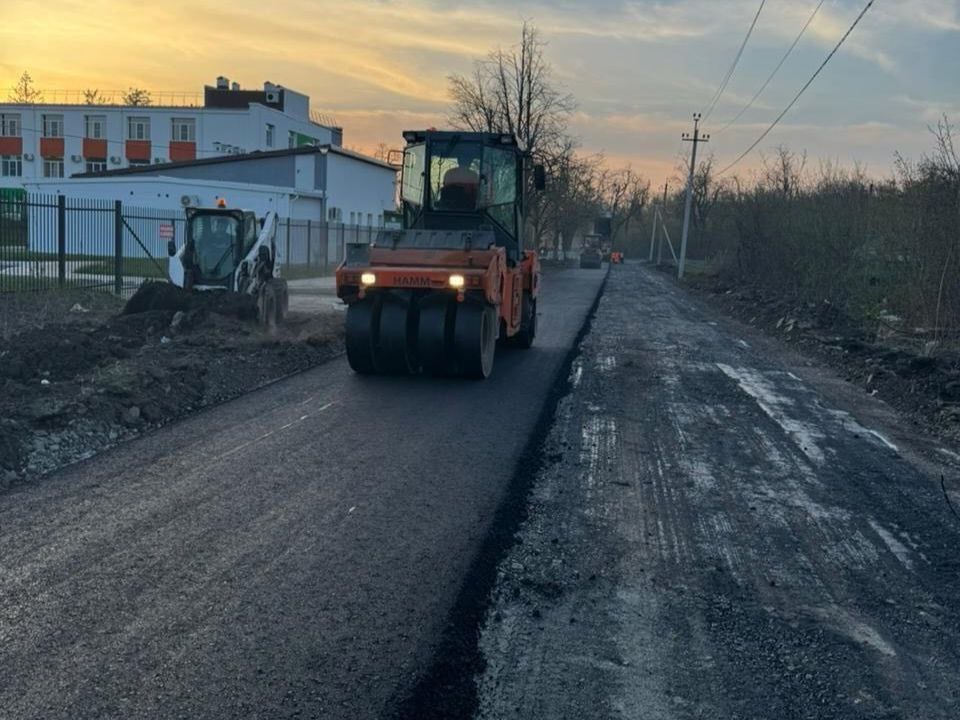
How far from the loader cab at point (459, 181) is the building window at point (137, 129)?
181 ft

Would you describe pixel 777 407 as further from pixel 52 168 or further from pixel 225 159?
pixel 52 168

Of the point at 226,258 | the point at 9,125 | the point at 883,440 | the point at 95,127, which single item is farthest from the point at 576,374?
the point at 9,125

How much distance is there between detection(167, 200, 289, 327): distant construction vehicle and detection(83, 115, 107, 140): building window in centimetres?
5215

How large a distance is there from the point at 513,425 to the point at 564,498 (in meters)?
2.50

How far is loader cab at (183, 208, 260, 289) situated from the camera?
16.6 m

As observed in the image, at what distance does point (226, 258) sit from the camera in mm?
→ 16906

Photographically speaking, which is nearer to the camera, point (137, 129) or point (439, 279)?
point (439, 279)

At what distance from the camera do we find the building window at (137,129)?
62.7m

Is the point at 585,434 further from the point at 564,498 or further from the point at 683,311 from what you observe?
the point at 683,311

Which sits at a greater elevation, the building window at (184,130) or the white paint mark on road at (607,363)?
the building window at (184,130)

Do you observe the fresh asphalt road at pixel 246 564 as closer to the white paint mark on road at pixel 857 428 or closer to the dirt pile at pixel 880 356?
the white paint mark on road at pixel 857 428

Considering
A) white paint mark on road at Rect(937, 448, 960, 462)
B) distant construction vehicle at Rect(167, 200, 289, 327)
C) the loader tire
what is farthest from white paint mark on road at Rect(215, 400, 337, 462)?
distant construction vehicle at Rect(167, 200, 289, 327)

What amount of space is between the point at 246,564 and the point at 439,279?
643 centimetres

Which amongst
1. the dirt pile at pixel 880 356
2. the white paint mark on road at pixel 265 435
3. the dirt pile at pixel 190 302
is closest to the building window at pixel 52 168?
the dirt pile at pixel 190 302
